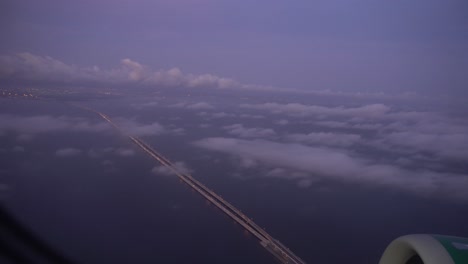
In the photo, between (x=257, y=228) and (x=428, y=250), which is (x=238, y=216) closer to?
(x=257, y=228)

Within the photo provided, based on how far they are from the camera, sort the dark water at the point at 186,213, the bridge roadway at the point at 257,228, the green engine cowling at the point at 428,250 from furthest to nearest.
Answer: the dark water at the point at 186,213, the bridge roadway at the point at 257,228, the green engine cowling at the point at 428,250

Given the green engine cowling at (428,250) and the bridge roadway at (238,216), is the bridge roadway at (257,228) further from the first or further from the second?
the green engine cowling at (428,250)

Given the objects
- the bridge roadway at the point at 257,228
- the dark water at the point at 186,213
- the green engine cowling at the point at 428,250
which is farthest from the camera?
the dark water at the point at 186,213

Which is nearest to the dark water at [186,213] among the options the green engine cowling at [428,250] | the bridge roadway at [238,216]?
the bridge roadway at [238,216]

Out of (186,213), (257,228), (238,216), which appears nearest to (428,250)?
(257,228)

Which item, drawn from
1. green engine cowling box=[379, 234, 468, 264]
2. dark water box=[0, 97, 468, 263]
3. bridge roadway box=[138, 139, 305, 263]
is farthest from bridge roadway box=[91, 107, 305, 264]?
green engine cowling box=[379, 234, 468, 264]
